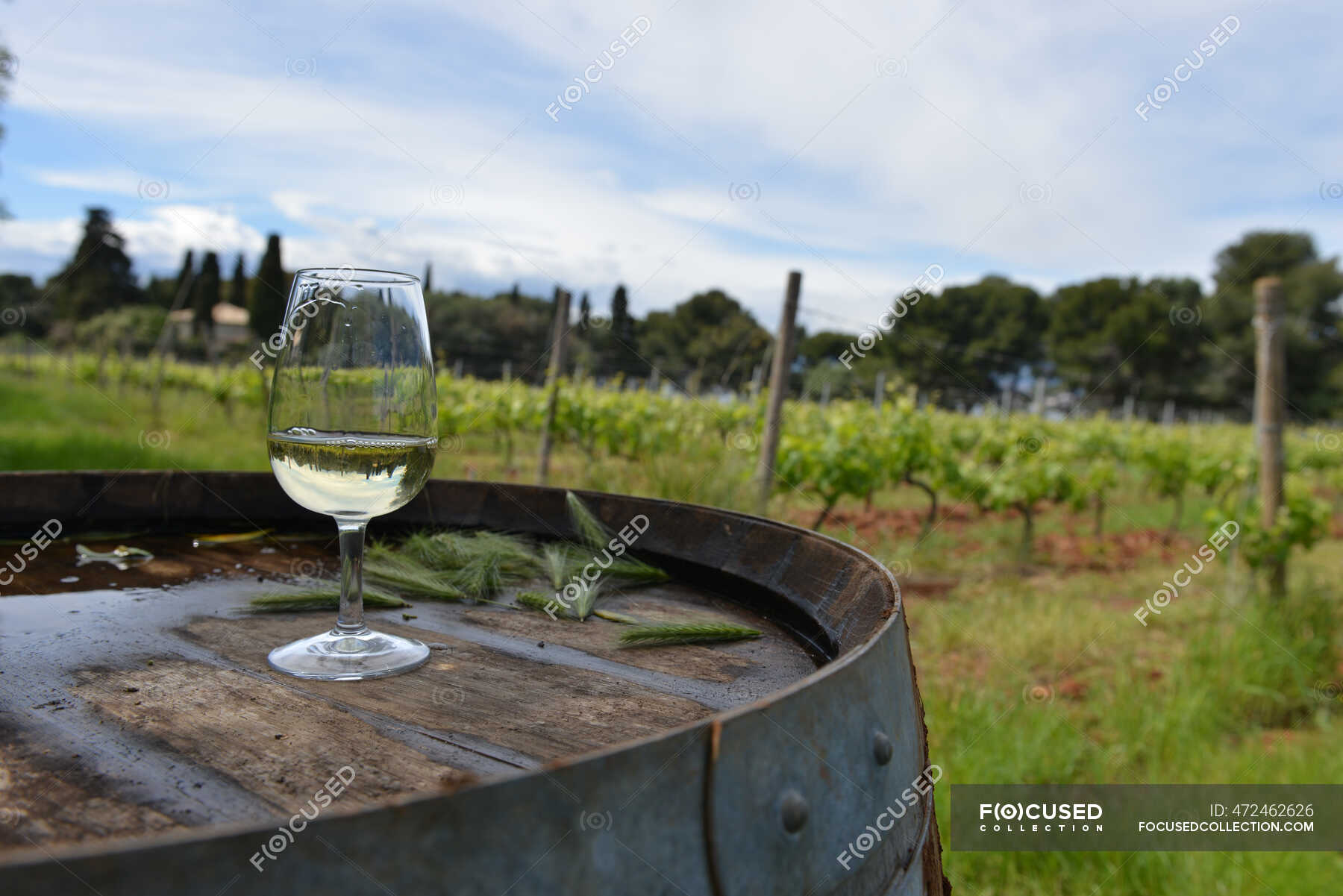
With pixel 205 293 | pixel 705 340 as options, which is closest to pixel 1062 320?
pixel 205 293

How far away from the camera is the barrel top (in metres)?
0.66

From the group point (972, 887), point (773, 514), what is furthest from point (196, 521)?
point (773, 514)

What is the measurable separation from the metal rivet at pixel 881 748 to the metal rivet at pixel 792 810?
123 mm

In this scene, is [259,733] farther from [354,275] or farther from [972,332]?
[972,332]

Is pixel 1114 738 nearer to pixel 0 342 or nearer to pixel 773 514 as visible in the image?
pixel 773 514

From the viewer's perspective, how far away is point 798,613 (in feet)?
3.98

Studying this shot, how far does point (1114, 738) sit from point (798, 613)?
365 cm

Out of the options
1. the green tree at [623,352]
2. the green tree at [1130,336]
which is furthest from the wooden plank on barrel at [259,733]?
the green tree at [1130,336]

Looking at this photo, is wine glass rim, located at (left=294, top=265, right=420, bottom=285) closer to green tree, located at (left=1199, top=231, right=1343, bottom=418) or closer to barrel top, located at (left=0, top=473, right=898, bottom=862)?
barrel top, located at (left=0, top=473, right=898, bottom=862)

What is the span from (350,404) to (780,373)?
493 cm

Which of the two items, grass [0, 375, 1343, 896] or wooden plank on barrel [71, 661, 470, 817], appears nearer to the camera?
wooden plank on barrel [71, 661, 470, 817]

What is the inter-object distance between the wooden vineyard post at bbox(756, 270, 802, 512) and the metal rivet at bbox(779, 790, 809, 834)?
16.7ft

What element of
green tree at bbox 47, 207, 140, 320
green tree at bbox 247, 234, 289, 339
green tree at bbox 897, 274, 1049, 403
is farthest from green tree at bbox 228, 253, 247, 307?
green tree at bbox 897, 274, 1049, 403

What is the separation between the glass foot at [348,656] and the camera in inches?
36.4
